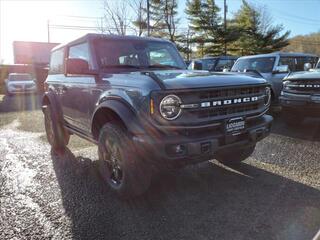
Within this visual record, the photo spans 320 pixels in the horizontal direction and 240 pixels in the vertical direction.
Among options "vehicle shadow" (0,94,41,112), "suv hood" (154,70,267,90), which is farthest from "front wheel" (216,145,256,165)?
"vehicle shadow" (0,94,41,112)

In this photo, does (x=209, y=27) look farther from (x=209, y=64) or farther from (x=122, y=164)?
(x=122, y=164)

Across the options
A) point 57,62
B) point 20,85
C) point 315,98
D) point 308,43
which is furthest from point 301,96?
point 308,43

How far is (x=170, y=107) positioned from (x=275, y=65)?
7370 mm

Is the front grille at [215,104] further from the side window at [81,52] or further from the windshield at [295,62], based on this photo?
the windshield at [295,62]

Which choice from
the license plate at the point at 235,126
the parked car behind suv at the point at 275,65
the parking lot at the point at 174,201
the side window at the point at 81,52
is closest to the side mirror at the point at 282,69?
the parked car behind suv at the point at 275,65

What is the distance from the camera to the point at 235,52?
123 ft

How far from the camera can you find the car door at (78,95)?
4629 millimetres

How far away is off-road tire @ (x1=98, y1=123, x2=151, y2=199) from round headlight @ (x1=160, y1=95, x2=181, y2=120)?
0.55m

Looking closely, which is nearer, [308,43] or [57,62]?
[57,62]

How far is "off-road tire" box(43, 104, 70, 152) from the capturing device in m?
6.04

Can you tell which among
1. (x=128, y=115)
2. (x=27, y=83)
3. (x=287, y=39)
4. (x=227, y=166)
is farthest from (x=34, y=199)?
(x=287, y=39)

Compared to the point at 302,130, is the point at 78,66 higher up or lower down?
higher up

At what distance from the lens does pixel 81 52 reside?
196 inches

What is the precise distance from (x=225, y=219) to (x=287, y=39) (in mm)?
41880
